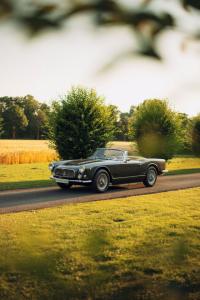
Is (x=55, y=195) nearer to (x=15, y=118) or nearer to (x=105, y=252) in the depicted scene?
(x=105, y=252)

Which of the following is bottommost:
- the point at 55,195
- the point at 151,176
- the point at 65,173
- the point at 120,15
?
the point at 55,195

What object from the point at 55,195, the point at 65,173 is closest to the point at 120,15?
the point at 55,195

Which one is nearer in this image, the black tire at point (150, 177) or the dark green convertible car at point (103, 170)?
the dark green convertible car at point (103, 170)

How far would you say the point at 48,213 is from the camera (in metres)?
8.78

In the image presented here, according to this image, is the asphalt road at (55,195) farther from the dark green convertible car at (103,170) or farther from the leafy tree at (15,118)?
the leafy tree at (15,118)

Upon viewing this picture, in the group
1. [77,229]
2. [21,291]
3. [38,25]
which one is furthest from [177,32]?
[77,229]

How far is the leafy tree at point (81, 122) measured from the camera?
2158 centimetres

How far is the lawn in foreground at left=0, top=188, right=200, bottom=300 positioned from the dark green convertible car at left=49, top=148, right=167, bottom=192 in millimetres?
2039

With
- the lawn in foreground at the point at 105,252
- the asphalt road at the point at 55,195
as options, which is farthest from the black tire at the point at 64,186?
the lawn in foreground at the point at 105,252

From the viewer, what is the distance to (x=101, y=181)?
518 inches

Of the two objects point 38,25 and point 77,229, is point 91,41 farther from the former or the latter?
point 77,229

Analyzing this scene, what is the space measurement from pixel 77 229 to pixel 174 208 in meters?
3.48

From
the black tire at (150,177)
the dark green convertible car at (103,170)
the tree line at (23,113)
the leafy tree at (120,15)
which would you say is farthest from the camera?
the black tire at (150,177)

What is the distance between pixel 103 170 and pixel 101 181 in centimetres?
36
